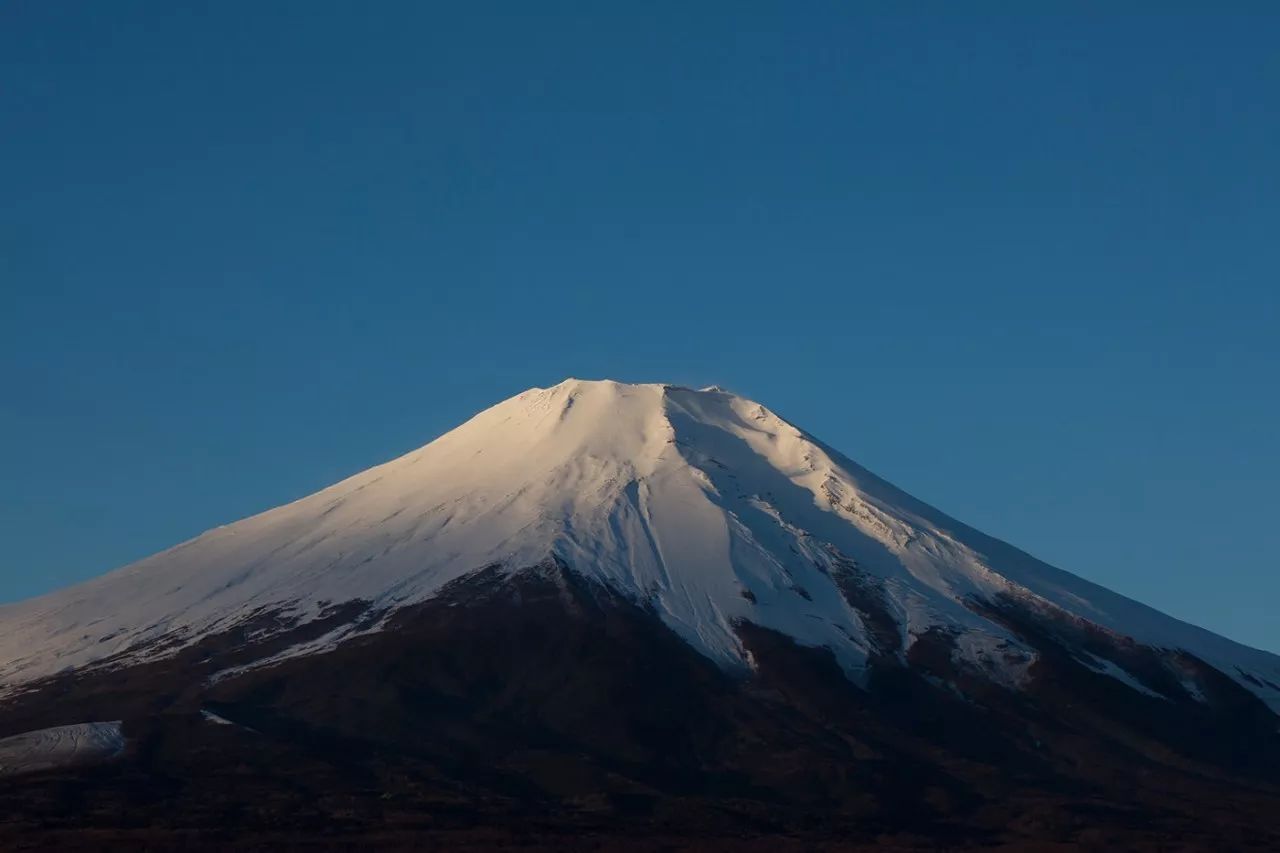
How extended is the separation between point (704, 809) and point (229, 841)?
33.0 m

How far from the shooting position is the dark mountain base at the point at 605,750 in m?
117

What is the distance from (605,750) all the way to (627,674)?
10.8 m

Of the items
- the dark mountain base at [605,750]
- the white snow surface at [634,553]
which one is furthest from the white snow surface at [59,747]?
the white snow surface at [634,553]

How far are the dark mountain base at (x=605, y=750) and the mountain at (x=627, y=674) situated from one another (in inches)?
12.9

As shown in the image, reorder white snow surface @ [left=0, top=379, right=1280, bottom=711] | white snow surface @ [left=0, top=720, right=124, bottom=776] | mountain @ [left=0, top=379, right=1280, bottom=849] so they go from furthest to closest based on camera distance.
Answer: white snow surface @ [left=0, top=379, right=1280, bottom=711], white snow surface @ [left=0, top=720, right=124, bottom=776], mountain @ [left=0, top=379, right=1280, bottom=849]

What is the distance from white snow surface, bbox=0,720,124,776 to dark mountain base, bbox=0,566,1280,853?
1944mm

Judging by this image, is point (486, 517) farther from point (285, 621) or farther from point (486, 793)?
point (486, 793)

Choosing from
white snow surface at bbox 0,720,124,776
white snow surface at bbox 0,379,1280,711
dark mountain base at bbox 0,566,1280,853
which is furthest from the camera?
white snow surface at bbox 0,379,1280,711

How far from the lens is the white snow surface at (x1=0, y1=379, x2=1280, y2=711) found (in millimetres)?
159625

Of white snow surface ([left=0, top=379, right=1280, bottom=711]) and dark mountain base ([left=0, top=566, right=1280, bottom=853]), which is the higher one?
white snow surface ([left=0, top=379, right=1280, bottom=711])

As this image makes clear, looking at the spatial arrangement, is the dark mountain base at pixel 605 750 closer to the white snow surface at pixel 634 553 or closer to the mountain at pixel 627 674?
the mountain at pixel 627 674

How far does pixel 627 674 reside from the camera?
143m

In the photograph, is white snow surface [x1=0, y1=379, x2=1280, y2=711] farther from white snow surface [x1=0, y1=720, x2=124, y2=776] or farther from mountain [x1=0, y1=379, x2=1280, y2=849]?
white snow surface [x1=0, y1=720, x2=124, y2=776]

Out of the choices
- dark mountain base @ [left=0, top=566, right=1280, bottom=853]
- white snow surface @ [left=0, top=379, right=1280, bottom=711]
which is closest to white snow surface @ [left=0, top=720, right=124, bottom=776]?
dark mountain base @ [left=0, top=566, right=1280, bottom=853]
